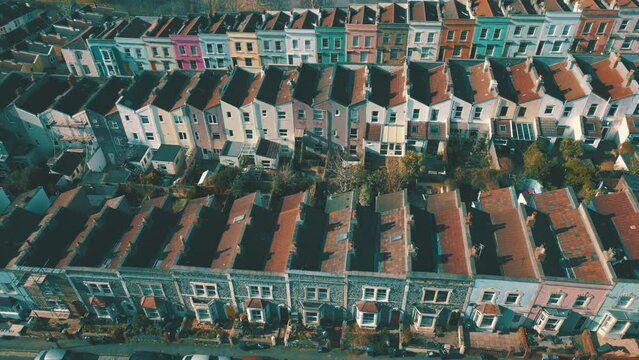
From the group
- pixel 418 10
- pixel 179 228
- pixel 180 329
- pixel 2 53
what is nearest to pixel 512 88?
pixel 418 10

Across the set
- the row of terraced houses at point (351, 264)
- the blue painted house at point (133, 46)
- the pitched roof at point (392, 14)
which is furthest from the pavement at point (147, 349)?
the pitched roof at point (392, 14)

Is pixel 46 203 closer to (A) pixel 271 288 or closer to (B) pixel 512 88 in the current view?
(A) pixel 271 288

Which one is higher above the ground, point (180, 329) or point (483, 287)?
point (483, 287)

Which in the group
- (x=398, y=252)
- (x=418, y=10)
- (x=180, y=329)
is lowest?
(x=180, y=329)

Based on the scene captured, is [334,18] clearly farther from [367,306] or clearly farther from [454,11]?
[367,306]

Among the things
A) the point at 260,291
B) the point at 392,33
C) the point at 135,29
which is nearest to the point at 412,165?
the point at 260,291

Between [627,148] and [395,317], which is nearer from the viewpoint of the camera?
[395,317]

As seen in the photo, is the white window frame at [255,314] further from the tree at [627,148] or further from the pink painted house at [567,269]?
the tree at [627,148]
